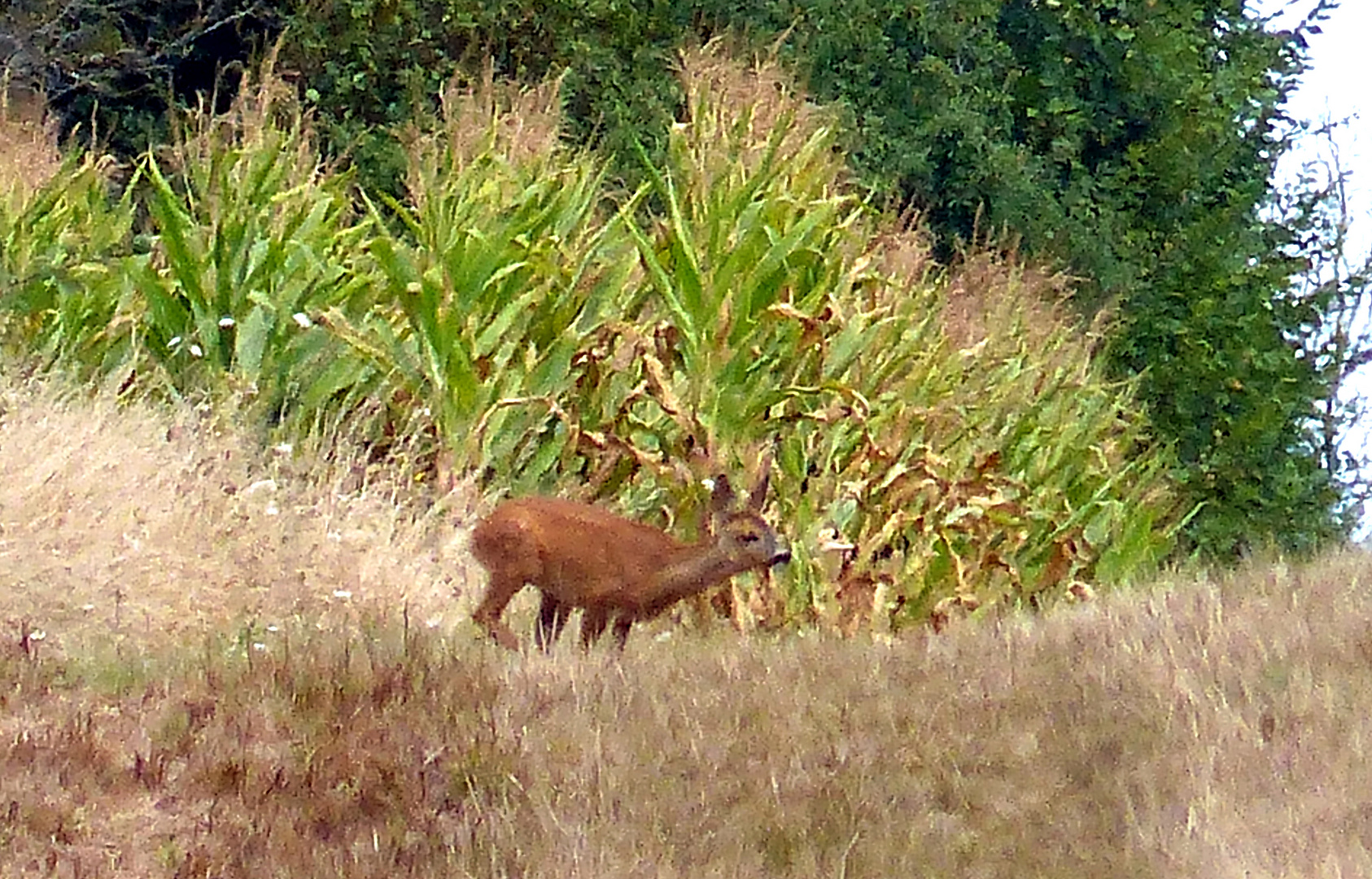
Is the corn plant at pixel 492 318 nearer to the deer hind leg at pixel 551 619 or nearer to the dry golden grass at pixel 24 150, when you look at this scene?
the deer hind leg at pixel 551 619

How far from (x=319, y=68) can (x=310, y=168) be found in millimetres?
6401

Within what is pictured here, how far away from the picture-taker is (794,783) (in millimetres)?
5000

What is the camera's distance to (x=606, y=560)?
618 centimetres

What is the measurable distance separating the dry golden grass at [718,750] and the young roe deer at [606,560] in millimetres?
193

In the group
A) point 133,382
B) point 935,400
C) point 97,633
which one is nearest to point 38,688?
point 97,633

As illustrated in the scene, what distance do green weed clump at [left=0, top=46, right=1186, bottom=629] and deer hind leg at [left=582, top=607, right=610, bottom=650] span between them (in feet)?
4.57

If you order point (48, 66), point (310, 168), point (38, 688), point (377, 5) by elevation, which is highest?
point (38, 688)

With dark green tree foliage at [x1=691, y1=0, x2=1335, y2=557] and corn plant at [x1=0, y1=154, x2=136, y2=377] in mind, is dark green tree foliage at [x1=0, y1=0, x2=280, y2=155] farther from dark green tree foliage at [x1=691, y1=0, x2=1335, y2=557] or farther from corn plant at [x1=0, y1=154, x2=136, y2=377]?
corn plant at [x1=0, y1=154, x2=136, y2=377]

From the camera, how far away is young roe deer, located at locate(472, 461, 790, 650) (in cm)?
616

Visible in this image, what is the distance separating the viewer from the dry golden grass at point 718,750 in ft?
15.3

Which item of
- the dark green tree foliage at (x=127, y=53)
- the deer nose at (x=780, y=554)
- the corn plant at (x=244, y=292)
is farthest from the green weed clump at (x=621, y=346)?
the dark green tree foliage at (x=127, y=53)

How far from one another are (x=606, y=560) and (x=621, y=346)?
2.90 m

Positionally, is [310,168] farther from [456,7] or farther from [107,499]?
[456,7]

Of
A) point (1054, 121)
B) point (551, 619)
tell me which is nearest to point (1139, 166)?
point (1054, 121)
